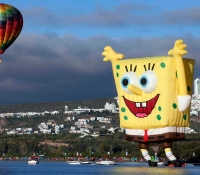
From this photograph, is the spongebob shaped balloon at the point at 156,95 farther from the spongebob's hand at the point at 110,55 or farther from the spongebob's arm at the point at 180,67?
the spongebob's hand at the point at 110,55

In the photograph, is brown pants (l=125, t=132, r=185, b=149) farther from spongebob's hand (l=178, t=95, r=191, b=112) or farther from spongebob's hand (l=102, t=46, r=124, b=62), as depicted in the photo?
spongebob's hand (l=102, t=46, r=124, b=62)

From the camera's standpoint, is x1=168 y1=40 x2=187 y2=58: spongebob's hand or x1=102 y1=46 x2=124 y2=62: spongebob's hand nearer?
x1=168 y1=40 x2=187 y2=58: spongebob's hand

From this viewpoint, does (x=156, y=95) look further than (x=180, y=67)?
Yes

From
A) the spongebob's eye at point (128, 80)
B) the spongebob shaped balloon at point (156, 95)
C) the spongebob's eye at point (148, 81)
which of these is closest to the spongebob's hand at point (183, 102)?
the spongebob shaped balloon at point (156, 95)

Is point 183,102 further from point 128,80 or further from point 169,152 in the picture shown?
point 169,152

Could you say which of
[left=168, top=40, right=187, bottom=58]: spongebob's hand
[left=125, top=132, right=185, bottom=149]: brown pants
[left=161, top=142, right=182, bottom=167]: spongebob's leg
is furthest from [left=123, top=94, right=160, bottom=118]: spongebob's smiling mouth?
[left=168, top=40, right=187, bottom=58]: spongebob's hand

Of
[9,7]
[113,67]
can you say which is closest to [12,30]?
[9,7]

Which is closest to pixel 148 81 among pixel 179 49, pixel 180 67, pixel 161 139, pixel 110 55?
pixel 180 67
